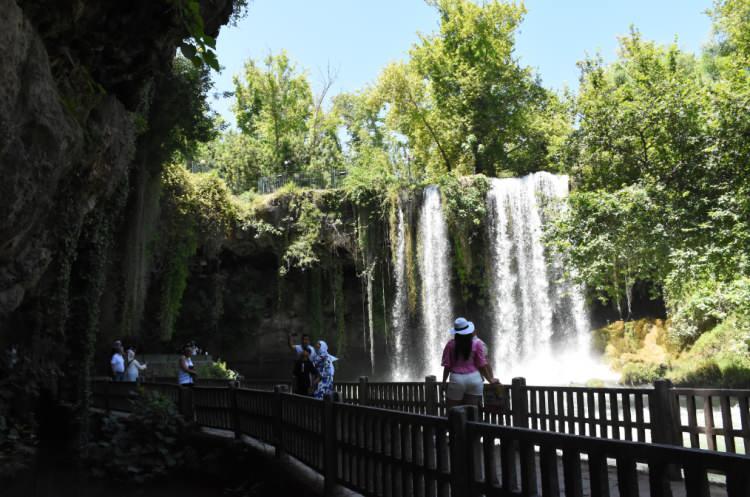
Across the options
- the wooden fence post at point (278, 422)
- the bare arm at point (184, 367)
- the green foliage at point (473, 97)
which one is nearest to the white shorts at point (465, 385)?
the wooden fence post at point (278, 422)

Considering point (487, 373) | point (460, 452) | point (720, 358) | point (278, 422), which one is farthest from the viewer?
point (720, 358)

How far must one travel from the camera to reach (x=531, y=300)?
23.7m

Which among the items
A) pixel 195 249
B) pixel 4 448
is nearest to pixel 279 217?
pixel 195 249

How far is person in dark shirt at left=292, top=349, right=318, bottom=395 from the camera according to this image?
1012 cm

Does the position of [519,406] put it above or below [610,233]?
below

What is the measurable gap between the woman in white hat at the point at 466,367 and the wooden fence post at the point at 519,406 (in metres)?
1.13

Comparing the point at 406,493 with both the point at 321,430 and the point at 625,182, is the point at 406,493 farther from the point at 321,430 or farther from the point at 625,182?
the point at 625,182

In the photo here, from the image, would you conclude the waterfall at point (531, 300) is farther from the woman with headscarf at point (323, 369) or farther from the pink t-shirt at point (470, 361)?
the pink t-shirt at point (470, 361)

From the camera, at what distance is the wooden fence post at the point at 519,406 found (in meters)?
7.87

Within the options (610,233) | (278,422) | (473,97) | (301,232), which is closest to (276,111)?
(473,97)

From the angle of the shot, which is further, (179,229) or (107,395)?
(179,229)

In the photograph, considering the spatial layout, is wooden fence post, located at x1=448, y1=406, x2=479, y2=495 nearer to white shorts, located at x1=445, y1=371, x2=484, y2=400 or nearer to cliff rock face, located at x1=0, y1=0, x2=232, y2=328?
Result: white shorts, located at x1=445, y1=371, x2=484, y2=400

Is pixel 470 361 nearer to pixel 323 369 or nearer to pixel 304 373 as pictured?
pixel 323 369

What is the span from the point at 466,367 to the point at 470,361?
8 centimetres
